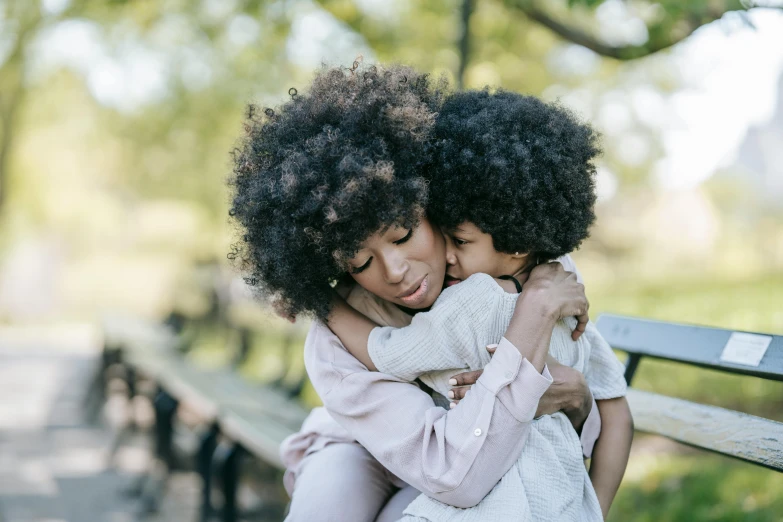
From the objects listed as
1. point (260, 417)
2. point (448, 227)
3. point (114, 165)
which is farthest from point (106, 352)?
point (448, 227)

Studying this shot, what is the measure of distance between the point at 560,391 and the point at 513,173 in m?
0.57

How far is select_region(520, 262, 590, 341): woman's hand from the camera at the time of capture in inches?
74.7

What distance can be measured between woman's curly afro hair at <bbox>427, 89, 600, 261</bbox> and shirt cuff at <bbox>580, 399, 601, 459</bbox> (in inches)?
19.8

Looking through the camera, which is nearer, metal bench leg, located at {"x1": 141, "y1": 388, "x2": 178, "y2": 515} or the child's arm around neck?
the child's arm around neck

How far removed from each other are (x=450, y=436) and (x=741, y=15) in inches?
81.8

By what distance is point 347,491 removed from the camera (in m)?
2.14

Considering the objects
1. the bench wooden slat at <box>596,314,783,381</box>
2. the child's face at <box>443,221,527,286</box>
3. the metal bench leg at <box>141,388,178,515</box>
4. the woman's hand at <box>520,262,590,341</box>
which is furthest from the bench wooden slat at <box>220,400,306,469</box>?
the woman's hand at <box>520,262,590,341</box>

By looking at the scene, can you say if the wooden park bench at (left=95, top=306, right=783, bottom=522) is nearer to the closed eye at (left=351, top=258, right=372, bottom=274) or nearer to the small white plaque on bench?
the small white plaque on bench

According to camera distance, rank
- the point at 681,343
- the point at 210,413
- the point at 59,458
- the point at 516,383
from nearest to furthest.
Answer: the point at 516,383 → the point at 681,343 → the point at 210,413 → the point at 59,458

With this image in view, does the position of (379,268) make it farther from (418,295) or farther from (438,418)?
(438,418)

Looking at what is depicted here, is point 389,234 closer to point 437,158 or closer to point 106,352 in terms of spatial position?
point 437,158

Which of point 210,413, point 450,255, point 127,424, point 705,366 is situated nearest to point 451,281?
point 450,255

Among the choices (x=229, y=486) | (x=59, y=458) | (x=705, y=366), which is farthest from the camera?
(x=59, y=458)

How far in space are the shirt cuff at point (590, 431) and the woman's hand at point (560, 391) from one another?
88 mm
